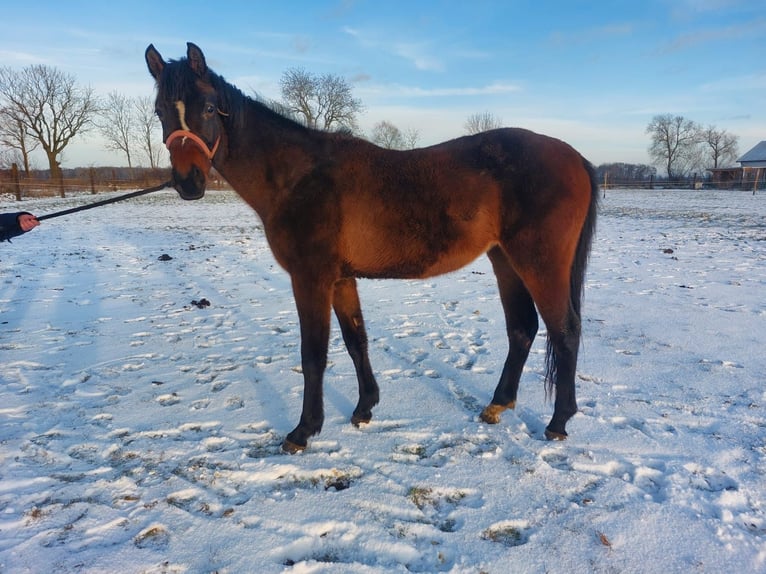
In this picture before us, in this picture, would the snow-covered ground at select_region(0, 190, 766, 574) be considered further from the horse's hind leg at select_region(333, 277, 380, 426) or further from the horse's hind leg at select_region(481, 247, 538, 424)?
the horse's hind leg at select_region(481, 247, 538, 424)

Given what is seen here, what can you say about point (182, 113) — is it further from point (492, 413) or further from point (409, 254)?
point (492, 413)

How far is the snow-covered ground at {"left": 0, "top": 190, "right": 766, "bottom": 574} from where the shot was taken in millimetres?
2018

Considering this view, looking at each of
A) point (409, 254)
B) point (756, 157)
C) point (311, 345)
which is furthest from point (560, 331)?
point (756, 157)

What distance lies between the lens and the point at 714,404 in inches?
125

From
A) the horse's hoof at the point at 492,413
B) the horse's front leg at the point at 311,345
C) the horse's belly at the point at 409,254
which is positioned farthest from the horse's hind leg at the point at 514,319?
the horse's front leg at the point at 311,345

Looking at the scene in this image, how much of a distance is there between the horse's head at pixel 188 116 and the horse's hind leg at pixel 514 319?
218 cm

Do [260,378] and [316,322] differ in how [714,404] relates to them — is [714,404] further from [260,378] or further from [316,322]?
[260,378]

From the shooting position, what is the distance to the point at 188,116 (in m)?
2.65

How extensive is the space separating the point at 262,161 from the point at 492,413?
2473 millimetres

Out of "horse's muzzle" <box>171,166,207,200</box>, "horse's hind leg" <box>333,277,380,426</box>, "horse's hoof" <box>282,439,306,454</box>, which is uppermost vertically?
"horse's muzzle" <box>171,166,207,200</box>

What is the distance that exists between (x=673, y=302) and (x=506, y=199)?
A: 13.8 ft

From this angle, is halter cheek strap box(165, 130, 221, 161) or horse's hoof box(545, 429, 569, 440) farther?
horse's hoof box(545, 429, 569, 440)

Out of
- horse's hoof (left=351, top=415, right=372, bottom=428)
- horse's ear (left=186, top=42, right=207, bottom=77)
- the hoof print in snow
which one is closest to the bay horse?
horse's ear (left=186, top=42, right=207, bottom=77)

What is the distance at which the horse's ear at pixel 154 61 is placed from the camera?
8.91ft
